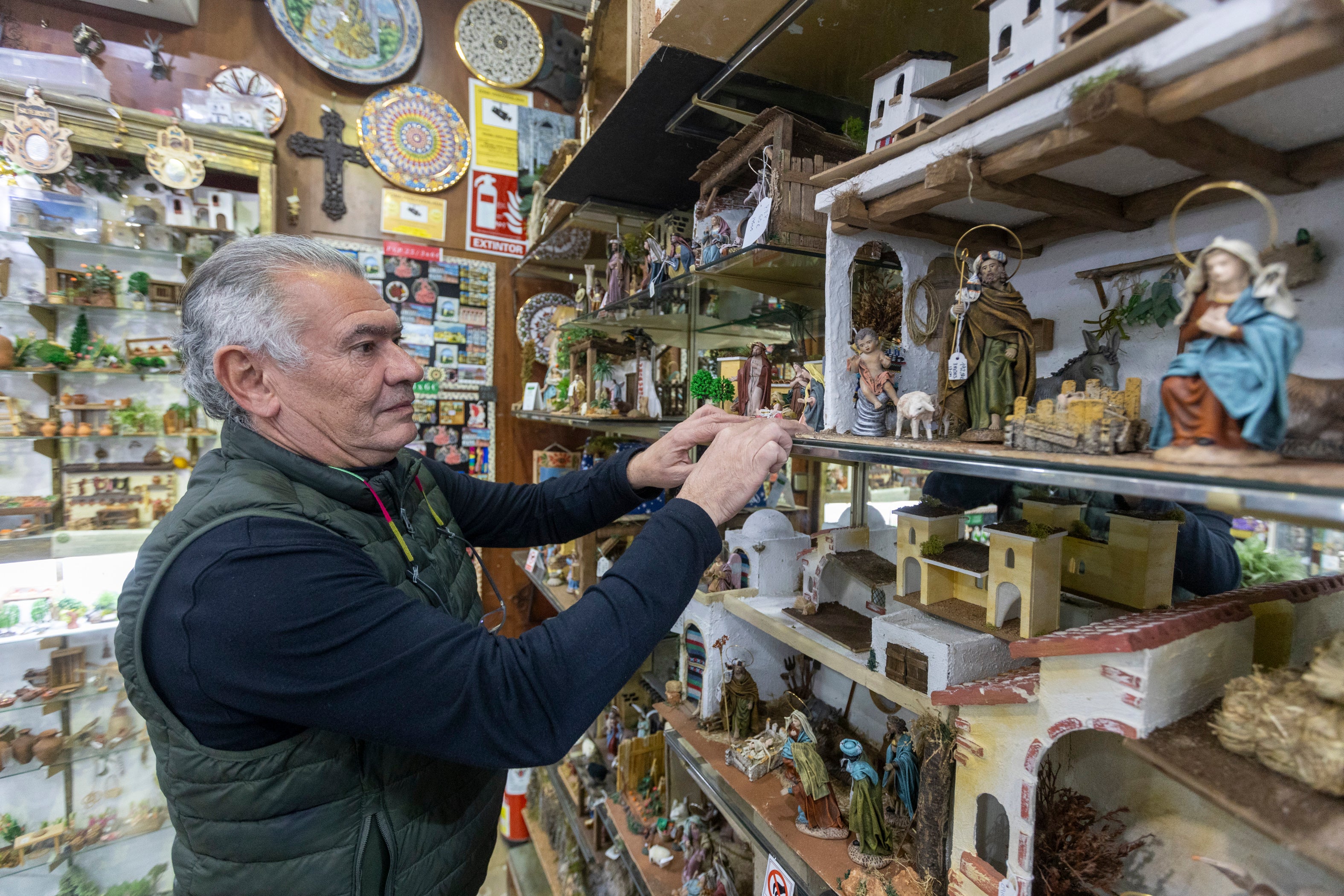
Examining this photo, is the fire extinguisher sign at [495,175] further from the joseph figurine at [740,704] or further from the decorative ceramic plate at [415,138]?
the joseph figurine at [740,704]

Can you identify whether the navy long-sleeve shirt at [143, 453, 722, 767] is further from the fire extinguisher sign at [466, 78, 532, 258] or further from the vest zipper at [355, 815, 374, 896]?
the fire extinguisher sign at [466, 78, 532, 258]

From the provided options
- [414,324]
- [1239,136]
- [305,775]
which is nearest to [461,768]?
[305,775]

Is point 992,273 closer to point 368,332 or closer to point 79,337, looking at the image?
point 368,332

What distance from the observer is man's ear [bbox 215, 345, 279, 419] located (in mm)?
1004

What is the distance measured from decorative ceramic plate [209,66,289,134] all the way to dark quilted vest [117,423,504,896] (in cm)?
279

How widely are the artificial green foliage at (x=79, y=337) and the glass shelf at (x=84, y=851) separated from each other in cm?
211

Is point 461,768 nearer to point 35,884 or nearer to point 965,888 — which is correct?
point 965,888

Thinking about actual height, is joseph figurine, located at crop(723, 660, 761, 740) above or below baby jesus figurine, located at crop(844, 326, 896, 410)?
below

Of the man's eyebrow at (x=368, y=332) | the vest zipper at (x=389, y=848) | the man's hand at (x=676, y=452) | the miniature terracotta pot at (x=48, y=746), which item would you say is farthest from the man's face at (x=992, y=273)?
the miniature terracotta pot at (x=48, y=746)

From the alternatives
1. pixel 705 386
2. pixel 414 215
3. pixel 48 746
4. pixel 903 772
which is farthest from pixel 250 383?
pixel 48 746

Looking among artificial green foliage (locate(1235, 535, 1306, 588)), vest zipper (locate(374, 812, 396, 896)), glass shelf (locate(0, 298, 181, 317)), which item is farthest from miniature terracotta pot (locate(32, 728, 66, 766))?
artificial green foliage (locate(1235, 535, 1306, 588))

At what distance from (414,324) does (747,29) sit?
272cm

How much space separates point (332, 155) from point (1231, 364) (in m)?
3.70

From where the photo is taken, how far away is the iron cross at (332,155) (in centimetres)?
312
